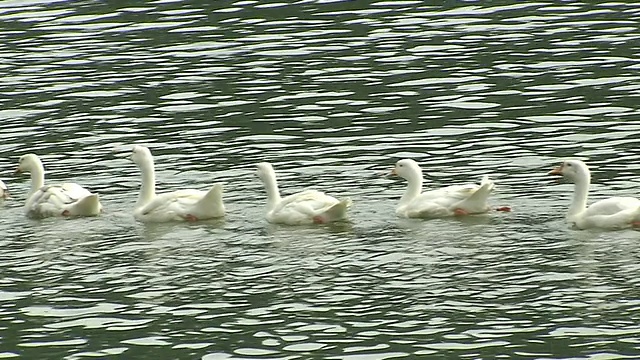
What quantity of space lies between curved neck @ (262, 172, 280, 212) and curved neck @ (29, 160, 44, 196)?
3.53 m

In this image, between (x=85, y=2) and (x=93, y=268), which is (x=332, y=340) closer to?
(x=93, y=268)

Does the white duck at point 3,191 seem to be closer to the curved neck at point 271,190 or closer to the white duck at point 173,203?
the white duck at point 173,203

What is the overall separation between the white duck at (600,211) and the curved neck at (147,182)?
5658 mm

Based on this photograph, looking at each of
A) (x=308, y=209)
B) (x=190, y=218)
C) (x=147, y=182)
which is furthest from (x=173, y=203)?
(x=308, y=209)

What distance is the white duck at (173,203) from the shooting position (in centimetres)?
2189

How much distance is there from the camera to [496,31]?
34.3 m

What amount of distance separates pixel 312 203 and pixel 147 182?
262cm

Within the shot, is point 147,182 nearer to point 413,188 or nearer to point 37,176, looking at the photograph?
point 37,176

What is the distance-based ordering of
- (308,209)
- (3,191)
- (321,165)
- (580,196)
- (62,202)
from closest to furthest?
(580,196) → (308,209) → (62,202) → (3,191) → (321,165)

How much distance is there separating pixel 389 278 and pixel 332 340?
7.59 ft

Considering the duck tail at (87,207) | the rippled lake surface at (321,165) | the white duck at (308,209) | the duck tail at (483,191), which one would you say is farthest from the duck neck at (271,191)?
the duck tail at (483,191)

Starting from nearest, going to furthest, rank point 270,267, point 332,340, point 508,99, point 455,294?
point 332,340
point 455,294
point 270,267
point 508,99

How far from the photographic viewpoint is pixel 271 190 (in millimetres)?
22406

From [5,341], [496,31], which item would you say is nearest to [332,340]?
[5,341]
